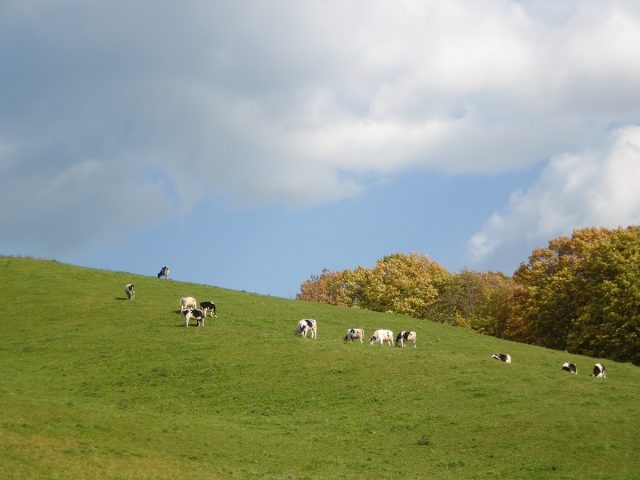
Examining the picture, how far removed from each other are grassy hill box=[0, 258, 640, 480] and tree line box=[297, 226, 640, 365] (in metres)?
10.4

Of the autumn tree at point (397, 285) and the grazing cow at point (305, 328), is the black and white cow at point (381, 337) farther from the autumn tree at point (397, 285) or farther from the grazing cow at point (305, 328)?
the autumn tree at point (397, 285)

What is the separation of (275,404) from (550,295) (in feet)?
141

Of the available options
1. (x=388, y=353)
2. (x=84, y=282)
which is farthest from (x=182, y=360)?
(x=84, y=282)

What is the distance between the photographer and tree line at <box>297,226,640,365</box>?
218 feet

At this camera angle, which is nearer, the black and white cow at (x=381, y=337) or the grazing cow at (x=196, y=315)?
the black and white cow at (x=381, y=337)

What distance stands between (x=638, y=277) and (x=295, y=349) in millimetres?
35283

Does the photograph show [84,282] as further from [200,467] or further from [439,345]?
[200,467]

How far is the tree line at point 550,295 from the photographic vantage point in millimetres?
66312

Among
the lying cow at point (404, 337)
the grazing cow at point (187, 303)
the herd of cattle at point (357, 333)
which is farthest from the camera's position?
the grazing cow at point (187, 303)

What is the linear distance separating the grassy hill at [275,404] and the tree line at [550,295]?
10.4 metres

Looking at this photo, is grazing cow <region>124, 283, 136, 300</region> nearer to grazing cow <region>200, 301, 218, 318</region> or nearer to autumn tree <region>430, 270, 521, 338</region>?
grazing cow <region>200, 301, 218, 318</region>

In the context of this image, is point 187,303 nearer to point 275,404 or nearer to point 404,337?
point 404,337

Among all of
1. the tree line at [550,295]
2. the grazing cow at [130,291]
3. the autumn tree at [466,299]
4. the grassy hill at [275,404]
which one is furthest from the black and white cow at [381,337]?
the autumn tree at [466,299]

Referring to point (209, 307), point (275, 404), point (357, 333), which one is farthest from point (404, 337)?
point (275, 404)
